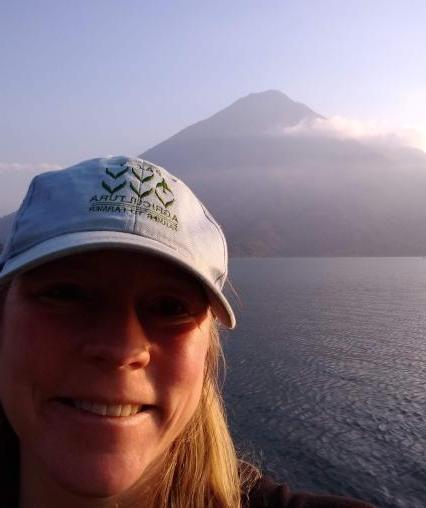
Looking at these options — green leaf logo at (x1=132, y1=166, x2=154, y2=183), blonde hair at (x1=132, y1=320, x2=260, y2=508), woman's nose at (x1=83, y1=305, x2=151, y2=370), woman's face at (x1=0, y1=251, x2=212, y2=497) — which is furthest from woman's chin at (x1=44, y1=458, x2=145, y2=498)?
green leaf logo at (x1=132, y1=166, x2=154, y2=183)

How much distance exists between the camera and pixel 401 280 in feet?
357

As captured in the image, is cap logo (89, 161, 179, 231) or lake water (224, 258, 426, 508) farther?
lake water (224, 258, 426, 508)

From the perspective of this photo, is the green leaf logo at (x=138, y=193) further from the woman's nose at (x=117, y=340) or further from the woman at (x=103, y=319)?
the woman's nose at (x=117, y=340)

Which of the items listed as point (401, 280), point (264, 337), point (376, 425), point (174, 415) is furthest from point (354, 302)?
point (174, 415)

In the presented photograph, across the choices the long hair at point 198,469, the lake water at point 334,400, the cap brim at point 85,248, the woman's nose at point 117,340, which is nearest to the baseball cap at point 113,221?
the cap brim at point 85,248

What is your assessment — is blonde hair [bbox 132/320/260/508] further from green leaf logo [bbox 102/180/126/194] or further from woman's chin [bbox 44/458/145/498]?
green leaf logo [bbox 102/180/126/194]

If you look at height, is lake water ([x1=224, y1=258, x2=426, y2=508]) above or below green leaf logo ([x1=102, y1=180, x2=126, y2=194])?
below

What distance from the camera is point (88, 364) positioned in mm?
1737

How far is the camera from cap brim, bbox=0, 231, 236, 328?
169cm

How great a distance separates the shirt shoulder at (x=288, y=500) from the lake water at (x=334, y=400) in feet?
28.3

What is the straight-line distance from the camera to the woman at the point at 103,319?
67.6 inches

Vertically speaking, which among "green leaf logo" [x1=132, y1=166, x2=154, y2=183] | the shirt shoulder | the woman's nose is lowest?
the shirt shoulder

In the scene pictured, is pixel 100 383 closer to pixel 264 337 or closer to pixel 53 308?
pixel 53 308

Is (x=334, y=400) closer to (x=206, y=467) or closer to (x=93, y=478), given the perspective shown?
(x=206, y=467)
